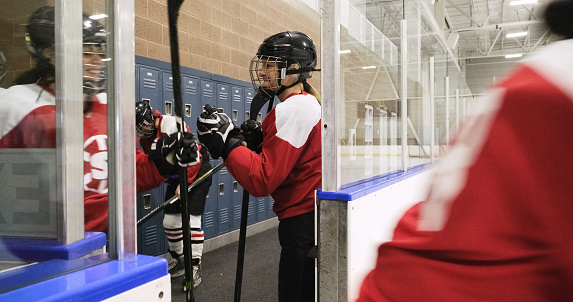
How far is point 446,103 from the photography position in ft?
17.6

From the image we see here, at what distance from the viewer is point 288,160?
164 cm

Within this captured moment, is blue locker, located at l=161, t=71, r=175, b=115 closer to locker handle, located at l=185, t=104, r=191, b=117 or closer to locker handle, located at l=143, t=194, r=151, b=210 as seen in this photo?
locker handle, located at l=185, t=104, r=191, b=117

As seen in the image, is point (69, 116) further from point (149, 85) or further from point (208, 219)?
point (208, 219)

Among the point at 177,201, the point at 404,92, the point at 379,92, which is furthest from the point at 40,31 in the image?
the point at 177,201

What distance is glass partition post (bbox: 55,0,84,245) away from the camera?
688mm

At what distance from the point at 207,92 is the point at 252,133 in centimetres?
229

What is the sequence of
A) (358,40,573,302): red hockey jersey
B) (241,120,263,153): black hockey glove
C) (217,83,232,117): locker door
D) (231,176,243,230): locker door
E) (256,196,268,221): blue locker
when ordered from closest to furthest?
(358,40,573,302): red hockey jersey, (241,120,263,153): black hockey glove, (217,83,232,117): locker door, (231,176,243,230): locker door, (256,196,268,221): blue locker

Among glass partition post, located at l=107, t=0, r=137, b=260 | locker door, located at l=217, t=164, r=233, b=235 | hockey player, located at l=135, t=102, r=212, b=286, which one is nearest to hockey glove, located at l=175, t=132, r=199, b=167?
glass partition post, located at l=107, t=0, r=137, b=260

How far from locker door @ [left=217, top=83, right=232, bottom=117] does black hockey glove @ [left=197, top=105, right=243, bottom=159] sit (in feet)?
8.18

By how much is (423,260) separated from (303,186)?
139cm

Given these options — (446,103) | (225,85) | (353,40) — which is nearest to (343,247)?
(353,40)

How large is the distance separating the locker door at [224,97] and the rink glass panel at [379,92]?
6.84 feet

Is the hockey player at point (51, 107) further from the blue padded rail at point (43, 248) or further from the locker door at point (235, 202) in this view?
the locker door at point (235, 202)

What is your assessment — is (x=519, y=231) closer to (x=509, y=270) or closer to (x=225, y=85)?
(x=509, y=270)
